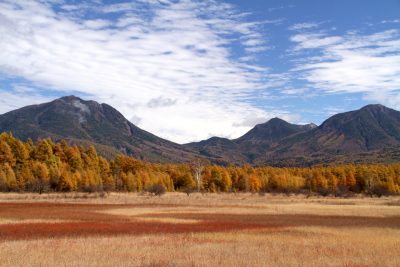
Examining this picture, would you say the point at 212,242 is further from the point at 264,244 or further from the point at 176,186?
the point at 176,186

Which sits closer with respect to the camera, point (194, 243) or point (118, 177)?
point (194, 243)

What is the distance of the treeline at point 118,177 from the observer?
369ft

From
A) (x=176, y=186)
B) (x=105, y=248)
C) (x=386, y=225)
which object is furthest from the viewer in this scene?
(x=176, y=186)

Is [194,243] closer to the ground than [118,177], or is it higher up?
closer to the ground

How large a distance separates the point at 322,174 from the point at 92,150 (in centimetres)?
8307

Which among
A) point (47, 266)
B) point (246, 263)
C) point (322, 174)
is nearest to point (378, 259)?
point (246, 263)

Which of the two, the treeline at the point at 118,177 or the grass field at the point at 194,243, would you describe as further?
the treeline at the point at 118,177

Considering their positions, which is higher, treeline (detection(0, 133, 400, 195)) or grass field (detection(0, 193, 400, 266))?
treeline (detection(0, 133, 400, 195))

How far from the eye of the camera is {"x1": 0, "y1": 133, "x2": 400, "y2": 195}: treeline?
369 feet

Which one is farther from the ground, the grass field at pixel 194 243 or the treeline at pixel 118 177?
the treeline at pixel 118 177

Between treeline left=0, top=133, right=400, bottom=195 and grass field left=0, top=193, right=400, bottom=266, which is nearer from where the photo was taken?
grass field left=0, top=193, right=400, bottom=266

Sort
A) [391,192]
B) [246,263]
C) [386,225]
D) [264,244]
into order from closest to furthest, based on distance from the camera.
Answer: [246,263] → [264,244] → [386,225] → [391,192]

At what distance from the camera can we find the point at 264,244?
92.9 ft

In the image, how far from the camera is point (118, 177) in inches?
5620
